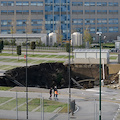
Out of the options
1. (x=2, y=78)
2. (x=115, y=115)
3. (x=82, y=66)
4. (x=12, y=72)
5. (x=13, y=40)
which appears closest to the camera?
(x=115, y=115)

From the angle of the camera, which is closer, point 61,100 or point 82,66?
point 61,100

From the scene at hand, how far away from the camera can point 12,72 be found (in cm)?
6397

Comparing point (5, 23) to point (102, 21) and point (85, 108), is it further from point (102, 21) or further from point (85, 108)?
point (85, 108)

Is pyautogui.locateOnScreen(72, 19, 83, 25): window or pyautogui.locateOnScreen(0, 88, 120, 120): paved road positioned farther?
pyautogui.locateOnScreen(72, 19, 83, 25): window

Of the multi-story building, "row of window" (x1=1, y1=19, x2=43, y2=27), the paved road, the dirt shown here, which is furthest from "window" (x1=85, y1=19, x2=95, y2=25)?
the paved road

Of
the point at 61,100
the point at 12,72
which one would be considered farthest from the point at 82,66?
the point at 61,100

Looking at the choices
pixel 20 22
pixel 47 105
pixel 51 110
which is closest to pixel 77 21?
pixel 20 22

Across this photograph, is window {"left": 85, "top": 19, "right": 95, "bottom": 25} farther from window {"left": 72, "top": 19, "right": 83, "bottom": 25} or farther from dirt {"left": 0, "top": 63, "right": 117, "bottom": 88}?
dirt {"left": 0, "top": 63, "right": 117, "bottom": 88}

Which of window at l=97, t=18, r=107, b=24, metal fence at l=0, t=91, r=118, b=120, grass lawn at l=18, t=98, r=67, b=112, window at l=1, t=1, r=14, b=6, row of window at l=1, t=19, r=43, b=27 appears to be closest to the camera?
metal fence at l=0, t=91, r=118, b=120

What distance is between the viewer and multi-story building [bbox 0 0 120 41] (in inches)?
5182

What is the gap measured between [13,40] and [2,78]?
153ft

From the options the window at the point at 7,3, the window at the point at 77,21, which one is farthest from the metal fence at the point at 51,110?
the window at the point at 7,3

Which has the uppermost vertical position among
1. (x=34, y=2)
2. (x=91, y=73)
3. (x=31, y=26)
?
(x=34, y=2)

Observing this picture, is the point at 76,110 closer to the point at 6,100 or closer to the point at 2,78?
the point at 6,100
